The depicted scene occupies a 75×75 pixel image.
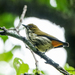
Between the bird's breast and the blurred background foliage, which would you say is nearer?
the bird's breast

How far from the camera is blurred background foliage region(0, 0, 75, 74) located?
3.87 m

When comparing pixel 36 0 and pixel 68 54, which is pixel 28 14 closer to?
pixel 36 0

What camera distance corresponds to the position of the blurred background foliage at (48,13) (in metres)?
3.87

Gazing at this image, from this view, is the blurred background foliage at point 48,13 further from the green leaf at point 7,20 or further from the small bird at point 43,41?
the small bird at point 43,41

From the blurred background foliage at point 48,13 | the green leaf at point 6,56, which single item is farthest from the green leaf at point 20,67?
the green leaf at point 6,56

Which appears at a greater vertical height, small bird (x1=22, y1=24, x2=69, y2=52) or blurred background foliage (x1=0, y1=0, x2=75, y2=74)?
blurred background foliage (x1=0, y1=0, x2=75, y2=74)

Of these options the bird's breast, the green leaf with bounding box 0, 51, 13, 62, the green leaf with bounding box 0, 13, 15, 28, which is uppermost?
the green leaf with bounding box 0, 13, 15, 28

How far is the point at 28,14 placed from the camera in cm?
482

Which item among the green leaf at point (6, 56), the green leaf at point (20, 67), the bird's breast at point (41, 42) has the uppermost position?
the bird's breast at point (41, 42)

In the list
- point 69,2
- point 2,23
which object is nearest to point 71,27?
point 69,2

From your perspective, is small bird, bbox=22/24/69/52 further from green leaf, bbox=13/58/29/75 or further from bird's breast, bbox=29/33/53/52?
green leaf, bbox=13/58/29/75

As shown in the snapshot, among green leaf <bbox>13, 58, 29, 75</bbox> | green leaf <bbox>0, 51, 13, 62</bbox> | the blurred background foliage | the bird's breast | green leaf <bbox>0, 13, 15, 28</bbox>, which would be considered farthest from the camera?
green leaf <bbox>0, 13, 15, 28</bbox>

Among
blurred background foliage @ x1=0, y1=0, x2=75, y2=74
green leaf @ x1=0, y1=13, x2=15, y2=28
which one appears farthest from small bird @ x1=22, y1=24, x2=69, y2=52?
green leaf @ x1=0, y1=13, x2=15, y2=28

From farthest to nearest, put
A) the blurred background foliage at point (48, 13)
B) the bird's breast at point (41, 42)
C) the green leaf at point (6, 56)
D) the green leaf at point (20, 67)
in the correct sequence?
the green leaf at point (6, 56) < the blurred background foliage at point (48, 13) < the bird's breast at point (41, 42) < the green leaf at point (20, 67)
